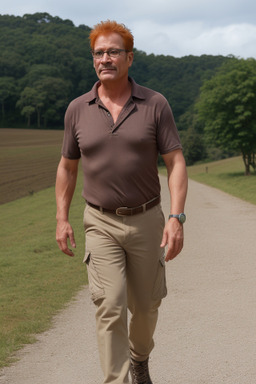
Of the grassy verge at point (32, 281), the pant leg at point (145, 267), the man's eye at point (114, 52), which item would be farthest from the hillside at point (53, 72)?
the pant leg at point (145, 267)

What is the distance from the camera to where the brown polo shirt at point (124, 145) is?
3.57 metres

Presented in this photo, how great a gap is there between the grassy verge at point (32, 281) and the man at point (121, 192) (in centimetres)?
159

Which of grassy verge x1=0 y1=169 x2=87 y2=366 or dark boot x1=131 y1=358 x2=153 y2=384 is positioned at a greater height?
dark boot x1=131 y1=358 x2=153 y2=384

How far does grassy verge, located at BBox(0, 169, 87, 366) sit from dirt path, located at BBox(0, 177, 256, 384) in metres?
0.19

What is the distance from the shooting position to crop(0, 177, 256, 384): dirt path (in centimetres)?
443

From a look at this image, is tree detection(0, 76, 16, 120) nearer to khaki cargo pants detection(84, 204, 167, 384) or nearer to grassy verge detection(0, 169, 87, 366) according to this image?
grassy verge detection(0, 169, 87, 366)

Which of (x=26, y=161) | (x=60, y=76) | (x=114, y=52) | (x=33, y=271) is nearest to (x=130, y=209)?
(x=114, y=52)

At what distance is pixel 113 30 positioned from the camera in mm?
3723

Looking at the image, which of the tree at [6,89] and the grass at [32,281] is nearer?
the grass at [32,281]

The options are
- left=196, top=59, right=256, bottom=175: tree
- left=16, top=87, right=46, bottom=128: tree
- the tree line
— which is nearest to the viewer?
left=196, top=59, right=256, bottom=175: tree

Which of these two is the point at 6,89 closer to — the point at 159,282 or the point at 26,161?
the point at 26,161

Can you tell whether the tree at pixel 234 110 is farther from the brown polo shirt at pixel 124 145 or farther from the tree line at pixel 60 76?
the brown polo shirt at pixel 124 145

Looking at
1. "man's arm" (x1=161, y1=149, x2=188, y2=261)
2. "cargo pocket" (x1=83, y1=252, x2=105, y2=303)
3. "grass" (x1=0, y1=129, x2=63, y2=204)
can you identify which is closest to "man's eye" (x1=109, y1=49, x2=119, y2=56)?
"man's arm" (x1=161, y1=149, x2=188, y2=261)

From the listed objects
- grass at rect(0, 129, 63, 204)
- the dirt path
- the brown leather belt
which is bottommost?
grass at rect(0, 129, 63, 204)
